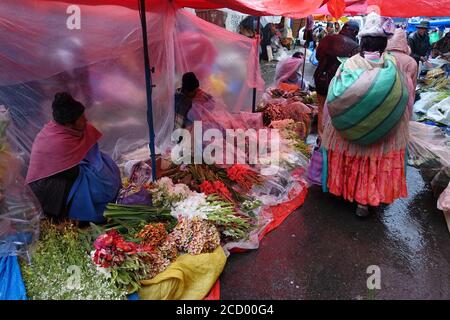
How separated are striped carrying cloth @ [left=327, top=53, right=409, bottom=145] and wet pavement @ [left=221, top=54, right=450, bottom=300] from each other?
0.92 meters

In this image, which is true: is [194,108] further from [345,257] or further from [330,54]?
[345,257]

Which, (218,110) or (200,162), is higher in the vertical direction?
(218,110)

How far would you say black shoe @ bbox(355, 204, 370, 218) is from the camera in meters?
3.53

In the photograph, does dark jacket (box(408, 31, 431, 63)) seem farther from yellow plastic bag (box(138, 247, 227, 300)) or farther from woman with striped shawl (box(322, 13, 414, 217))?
yellow plastic bag (box(138, 247, 227, 300))

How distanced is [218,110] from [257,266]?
244 cm

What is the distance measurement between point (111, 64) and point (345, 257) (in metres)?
3.28

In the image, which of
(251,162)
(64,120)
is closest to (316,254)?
(251,162)

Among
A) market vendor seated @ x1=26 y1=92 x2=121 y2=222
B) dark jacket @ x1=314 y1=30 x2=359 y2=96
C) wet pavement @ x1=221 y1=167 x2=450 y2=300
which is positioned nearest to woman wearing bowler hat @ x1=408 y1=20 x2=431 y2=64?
dark jacket @ x1=314 y1=30 x2=359 y2=96

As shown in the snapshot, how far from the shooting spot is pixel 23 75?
3371mm

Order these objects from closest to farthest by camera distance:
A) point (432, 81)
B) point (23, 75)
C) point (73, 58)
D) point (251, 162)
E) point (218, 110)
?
point (23, 75) < point (73, 58) < point (251, 162) < point (218, 110) < point (432, 81)

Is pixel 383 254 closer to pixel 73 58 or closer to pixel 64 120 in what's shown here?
pixel 64 120

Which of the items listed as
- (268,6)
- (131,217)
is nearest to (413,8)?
(268,6)
